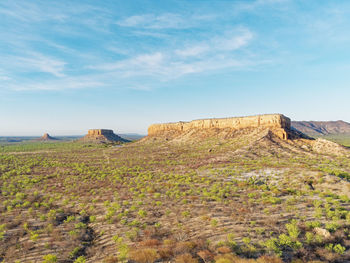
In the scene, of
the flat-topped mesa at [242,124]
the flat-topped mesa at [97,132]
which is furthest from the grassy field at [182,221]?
the flat-topped mesa at [97,132]

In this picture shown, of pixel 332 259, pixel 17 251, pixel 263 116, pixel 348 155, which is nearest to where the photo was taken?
pixel 332 259

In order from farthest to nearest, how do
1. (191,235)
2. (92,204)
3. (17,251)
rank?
(92,204)
(191,235)
(17,251)

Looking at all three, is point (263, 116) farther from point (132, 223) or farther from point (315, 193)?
point (132, 223)

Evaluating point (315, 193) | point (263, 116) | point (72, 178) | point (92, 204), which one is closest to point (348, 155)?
point (263, 116)

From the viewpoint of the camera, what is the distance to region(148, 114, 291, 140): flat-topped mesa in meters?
51.8

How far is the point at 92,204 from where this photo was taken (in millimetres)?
15211

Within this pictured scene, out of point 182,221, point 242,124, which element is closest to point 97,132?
point 242,124

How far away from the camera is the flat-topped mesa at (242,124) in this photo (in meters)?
51.8

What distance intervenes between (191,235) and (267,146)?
3753 centimetres

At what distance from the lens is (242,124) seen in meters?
61.8

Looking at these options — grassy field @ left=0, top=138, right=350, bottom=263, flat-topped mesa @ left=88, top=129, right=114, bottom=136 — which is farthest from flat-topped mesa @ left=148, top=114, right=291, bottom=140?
flat-topped mesa @ left=88, top=129, right=114, bottom=136

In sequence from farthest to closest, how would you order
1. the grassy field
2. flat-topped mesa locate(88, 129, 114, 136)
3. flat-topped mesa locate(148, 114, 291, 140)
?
1. flat-topped mesa locate(88, 129, 114, 136)
2. flat-topped mesa locate(148, 114, 291, 140)
3. the grassy field

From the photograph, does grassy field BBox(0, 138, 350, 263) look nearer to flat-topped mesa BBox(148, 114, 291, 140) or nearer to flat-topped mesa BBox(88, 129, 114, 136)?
flat-topped mesa BBox(148, 114, 291, 140)

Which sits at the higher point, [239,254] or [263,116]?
[263,116]
